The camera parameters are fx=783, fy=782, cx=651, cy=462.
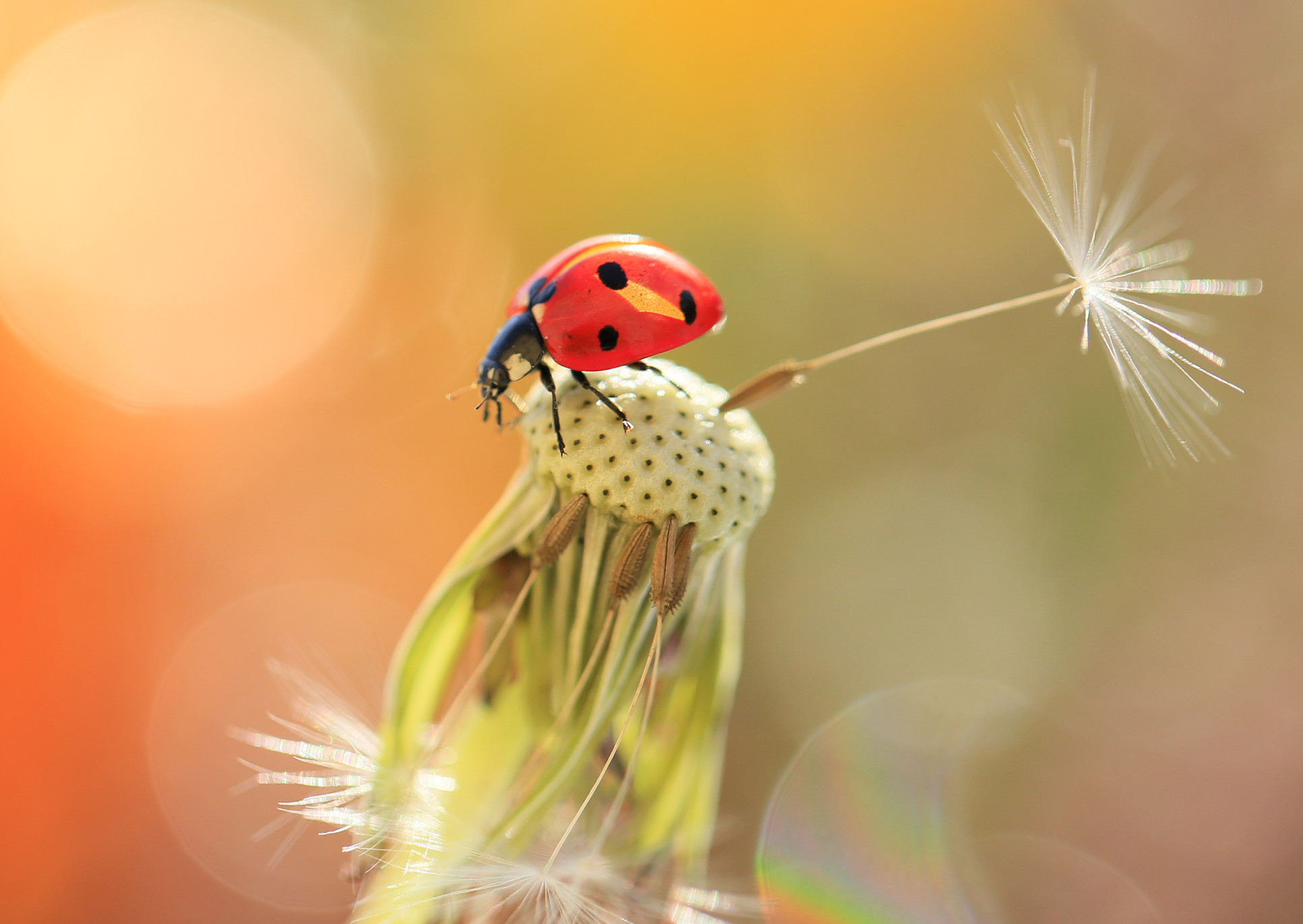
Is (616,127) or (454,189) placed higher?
(616,127)

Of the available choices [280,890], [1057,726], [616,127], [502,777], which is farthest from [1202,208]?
[280,890]

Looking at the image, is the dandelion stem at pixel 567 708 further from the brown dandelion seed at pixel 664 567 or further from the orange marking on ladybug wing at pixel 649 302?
the orange marking on ladybug wing at pixel 649 302

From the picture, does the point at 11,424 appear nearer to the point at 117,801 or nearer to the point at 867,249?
the point at 117,801

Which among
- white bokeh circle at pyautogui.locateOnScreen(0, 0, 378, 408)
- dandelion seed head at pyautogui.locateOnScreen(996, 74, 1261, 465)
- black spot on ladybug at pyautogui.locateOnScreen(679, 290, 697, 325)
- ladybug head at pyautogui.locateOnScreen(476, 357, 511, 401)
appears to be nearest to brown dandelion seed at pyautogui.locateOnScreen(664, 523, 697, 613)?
black spot on ladybug at pyautogui.locateOnScreen(679, 290, 697, 325)

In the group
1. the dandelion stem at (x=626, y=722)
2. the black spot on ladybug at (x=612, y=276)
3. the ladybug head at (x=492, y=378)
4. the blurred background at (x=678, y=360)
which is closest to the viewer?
the dandelion stem at (x=626, y=722)

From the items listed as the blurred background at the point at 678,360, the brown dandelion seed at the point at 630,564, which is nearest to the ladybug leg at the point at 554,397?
the brown dandelion seed at the point at 630,564

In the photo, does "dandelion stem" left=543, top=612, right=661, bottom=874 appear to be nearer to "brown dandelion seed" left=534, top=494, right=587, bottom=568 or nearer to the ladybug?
"brown dandelion seed" left=534, top=494, right=587, bottom=568

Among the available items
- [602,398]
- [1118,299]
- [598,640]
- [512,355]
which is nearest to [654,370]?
[602,398]
